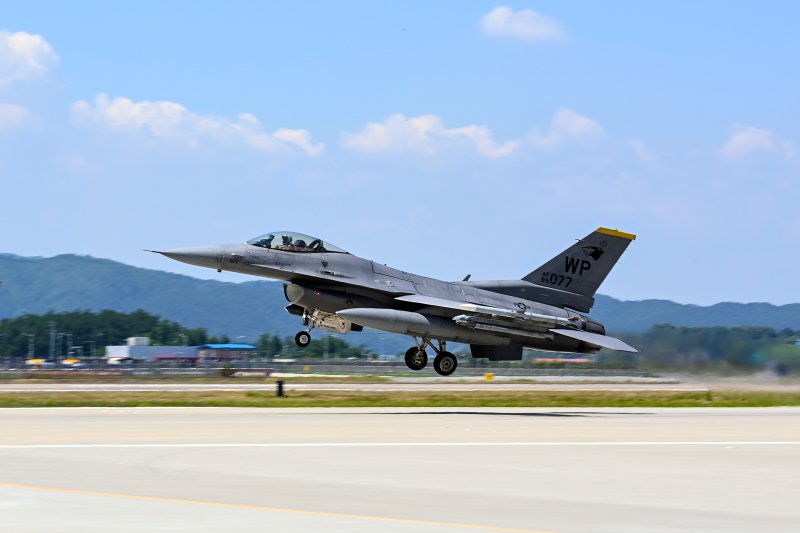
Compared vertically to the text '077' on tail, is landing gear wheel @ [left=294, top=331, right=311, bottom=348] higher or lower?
lower

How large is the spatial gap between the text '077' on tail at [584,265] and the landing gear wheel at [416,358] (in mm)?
4624

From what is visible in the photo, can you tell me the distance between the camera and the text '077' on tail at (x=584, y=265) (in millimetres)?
38312

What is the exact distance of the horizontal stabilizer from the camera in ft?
115

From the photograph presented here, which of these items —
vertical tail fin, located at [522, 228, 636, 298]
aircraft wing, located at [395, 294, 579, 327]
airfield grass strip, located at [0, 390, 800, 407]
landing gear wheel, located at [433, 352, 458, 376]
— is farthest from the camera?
vertical tail fin, located at [522, 228, 636, 298]
